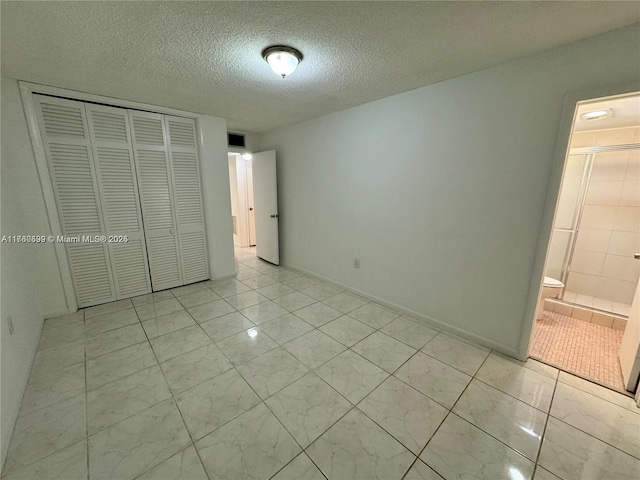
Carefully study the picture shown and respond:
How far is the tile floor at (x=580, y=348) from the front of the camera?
191 cm

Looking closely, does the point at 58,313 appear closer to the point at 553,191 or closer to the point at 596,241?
the point at 553,191

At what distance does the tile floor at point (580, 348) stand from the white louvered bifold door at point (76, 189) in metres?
4.46

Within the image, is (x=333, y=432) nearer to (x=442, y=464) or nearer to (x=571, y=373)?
(x=442, y=464)

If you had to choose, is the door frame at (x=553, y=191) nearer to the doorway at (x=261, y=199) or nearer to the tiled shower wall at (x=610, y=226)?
the tiled shower wall at (x=610, y=226)

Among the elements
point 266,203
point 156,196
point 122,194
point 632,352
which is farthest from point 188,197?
point 632,352

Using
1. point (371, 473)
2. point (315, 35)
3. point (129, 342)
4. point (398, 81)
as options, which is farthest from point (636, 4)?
point (129, 342)

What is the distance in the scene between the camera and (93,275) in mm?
2816

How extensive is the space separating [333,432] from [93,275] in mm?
3078

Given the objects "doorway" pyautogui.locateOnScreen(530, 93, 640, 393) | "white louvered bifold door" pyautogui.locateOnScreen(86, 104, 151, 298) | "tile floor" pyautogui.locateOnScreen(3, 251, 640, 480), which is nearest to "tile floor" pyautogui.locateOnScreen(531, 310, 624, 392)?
"doorway" pyautogui.locateOnScreen(530, 93, 640, 393)

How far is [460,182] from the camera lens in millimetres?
2182

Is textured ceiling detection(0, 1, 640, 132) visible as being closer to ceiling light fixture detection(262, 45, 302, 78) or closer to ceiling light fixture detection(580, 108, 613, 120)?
ceiling light fixture detection(262, 45, 302, 78)

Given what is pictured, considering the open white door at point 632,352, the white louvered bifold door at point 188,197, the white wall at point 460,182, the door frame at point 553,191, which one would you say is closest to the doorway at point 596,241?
the open white door at point 632,352

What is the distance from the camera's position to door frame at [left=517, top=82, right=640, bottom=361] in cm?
154

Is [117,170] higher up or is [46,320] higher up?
[117,170]
